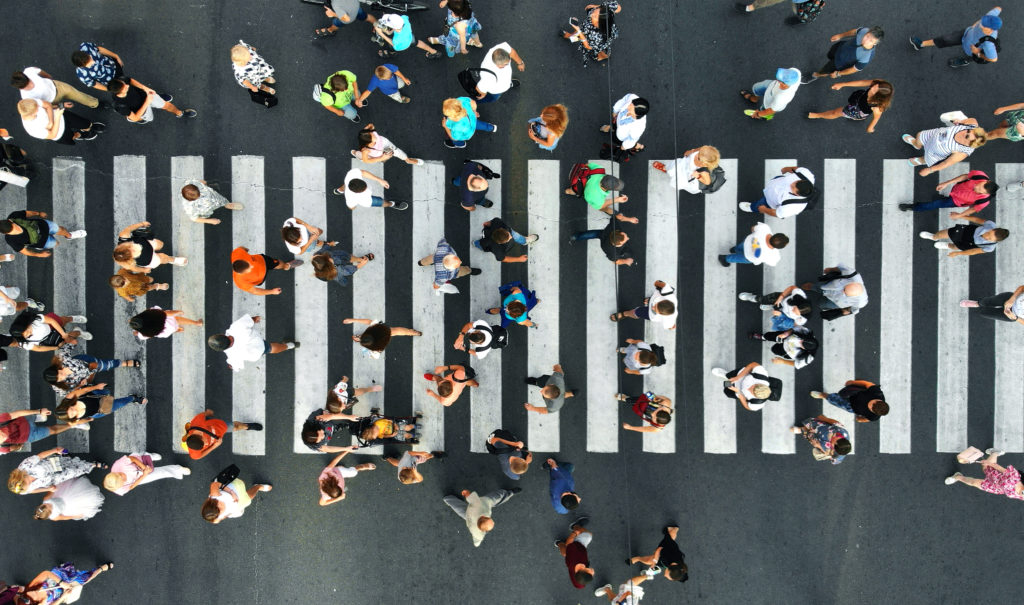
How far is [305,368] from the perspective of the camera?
7590 millimetres

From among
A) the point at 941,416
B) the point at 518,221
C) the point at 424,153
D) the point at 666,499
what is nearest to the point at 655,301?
the point at 518,221

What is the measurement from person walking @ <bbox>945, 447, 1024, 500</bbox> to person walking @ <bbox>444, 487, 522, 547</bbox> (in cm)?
615

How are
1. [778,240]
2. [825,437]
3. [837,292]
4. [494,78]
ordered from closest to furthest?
1. [778,240]
2. [494,78]
3. [825,437]
4. [837,292]

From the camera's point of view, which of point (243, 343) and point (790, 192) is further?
point (243, 343)

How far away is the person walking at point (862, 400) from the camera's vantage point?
6.40 m

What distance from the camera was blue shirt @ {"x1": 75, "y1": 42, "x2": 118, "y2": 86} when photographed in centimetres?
661

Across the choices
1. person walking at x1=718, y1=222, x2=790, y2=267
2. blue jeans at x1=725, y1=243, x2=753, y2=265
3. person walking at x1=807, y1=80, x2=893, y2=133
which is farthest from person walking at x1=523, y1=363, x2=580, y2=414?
person walking at x1=807, y1=80, x2=893, y2=133

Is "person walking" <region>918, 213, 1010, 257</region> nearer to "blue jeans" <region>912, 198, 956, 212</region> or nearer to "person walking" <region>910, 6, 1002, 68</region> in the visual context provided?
"blue jeans" <region>912, 198, 956, 212</region>

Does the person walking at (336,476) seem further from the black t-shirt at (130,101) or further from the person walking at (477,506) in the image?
the black t-shirt at (130,101)

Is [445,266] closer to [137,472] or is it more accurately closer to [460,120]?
[460,120]

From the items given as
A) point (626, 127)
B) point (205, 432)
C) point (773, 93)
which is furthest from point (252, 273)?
point (773, 93)

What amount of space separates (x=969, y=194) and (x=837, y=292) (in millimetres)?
1935

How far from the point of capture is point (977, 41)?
6809 millimetres

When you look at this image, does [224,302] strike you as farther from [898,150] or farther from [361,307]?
[898,150]
